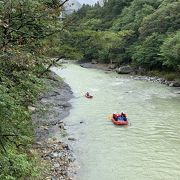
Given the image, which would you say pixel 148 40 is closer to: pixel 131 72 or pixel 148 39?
pixel 148 39

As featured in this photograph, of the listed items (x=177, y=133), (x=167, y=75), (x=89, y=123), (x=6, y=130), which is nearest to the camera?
(x=6, y=130)

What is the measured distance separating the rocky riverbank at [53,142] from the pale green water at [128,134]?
59 cm

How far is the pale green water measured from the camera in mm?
16156

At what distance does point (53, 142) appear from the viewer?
1994 cm

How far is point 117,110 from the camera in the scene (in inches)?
1112

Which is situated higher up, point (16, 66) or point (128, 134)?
point (16, 66)

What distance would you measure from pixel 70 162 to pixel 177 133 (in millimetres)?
7905

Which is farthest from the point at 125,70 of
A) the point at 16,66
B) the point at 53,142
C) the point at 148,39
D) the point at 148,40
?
the point at 16,66

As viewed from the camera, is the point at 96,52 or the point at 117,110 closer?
the point at 117,110

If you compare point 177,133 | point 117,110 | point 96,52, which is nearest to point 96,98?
point 117,110

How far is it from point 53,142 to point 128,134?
4.66m

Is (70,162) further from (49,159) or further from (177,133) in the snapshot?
(177,133)

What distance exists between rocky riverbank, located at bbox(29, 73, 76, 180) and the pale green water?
589mm

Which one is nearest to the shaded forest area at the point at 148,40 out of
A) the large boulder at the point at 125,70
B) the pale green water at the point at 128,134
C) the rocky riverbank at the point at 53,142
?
the large boulder at the point at 125,70
